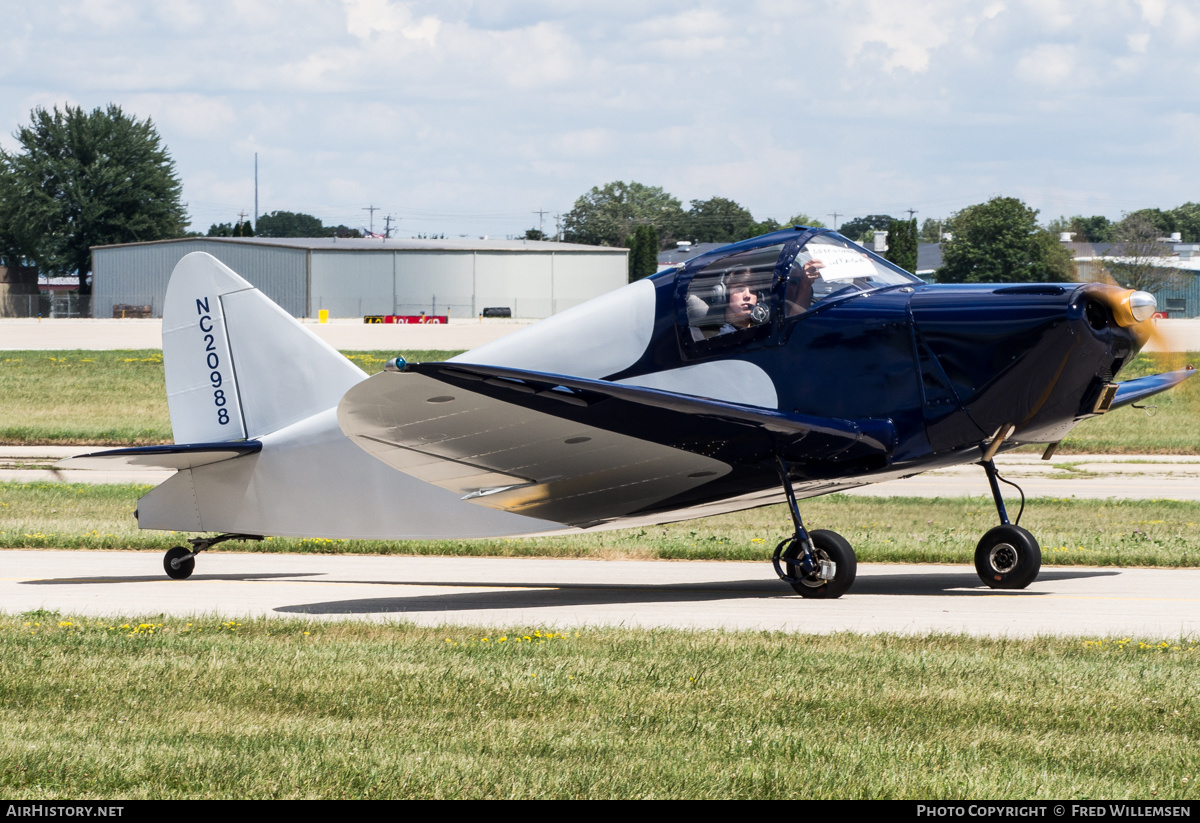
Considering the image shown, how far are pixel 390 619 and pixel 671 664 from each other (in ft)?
9.67

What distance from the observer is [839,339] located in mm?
10211

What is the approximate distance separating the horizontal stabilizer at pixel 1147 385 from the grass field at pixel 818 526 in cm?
164

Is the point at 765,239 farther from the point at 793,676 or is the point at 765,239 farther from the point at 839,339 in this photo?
the point at 793,676

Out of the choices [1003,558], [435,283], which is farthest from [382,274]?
[1003,558]

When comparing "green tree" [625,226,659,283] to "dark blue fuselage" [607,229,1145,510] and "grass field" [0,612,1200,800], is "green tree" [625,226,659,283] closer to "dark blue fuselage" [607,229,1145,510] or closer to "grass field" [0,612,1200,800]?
"dark blue fuselage" [607,229,1145,510]

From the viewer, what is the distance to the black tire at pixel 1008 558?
1095cm

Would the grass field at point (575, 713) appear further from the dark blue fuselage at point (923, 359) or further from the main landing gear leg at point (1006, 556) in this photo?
the main landing gear leg at point (1006, 556)

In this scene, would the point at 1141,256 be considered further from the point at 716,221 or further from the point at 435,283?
the point at 716,221

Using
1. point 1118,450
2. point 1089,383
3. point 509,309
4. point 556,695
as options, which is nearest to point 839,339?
point 1089,383

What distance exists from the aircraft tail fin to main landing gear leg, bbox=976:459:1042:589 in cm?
581

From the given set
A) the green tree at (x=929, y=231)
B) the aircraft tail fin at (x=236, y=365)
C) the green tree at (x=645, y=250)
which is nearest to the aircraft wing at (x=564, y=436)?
the aircraft tail fin at (x=236, y=365)

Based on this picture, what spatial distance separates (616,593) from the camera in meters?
11.6

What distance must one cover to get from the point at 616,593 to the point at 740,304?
2.83 meters

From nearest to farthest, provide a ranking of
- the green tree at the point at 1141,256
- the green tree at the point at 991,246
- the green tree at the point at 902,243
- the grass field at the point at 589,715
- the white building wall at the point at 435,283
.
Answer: the grass field at the point at 589,715 → the green tree at the point at 1141,256 → the green tree at the point at 991,246 → the green tree at the point at 902,243 → the white building wall at the point at 435,283
